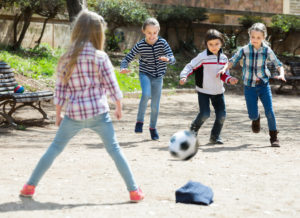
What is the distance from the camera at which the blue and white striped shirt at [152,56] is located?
25.1 feet

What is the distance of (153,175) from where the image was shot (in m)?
5.59

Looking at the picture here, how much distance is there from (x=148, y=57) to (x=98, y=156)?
178 cm

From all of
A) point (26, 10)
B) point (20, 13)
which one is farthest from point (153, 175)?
point (20, 13)

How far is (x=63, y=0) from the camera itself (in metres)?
17.0

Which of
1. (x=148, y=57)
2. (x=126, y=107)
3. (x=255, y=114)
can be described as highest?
(x=148, y=57)

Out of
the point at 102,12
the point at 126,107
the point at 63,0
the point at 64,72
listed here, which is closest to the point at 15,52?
the point at 63,0

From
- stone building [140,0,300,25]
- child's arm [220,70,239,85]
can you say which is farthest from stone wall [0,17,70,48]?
child's arm [220,70,239,85]

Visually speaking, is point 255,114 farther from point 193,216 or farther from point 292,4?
point 292,4

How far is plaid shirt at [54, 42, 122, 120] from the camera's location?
4.26 meters

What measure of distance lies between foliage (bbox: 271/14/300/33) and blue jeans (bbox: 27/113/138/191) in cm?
1975

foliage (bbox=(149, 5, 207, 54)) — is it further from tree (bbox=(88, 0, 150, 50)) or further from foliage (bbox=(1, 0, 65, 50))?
foliage (bbox=(1, 0, 65, 50))

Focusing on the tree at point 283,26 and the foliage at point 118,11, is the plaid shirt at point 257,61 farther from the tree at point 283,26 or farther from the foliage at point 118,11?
the tree at point 283,26

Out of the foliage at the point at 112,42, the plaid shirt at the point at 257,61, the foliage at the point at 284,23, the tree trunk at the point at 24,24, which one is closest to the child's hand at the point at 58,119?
the plaid shirt at the point at 257,61

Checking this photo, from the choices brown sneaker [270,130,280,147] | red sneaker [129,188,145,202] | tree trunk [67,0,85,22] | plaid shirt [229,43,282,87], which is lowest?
brown sneaker [270,130,280,147]
